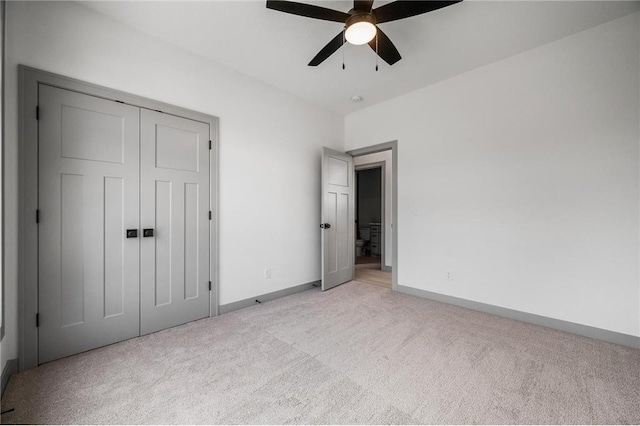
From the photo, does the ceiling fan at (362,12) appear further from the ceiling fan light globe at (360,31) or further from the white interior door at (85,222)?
the white interior door at (85,222)

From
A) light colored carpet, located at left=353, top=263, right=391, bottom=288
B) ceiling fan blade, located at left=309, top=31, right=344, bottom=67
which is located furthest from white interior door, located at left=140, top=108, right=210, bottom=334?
light colored carpet, located at left=353, top=263, right=391, bottom=288

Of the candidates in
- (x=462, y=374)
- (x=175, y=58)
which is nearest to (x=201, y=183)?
(x=175, y=58)

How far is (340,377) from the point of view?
1.81m

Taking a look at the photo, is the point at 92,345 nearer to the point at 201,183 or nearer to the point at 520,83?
the point at 201,183

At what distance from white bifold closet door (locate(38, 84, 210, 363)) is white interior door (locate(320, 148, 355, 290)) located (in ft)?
5.39

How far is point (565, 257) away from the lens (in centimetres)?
257

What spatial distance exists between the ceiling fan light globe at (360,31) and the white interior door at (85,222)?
1.95 metres

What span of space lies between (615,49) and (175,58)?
158 inches

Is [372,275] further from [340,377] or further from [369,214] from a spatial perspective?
[369,214]

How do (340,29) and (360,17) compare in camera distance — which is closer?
(360,17)

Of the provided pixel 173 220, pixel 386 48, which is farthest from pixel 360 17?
pixel 173 220

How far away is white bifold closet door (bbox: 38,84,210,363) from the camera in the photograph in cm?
202

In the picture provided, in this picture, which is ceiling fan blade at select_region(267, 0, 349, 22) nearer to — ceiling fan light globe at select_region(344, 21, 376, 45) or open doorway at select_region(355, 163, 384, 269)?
ceiling fan light globe at select_region(344, 21, 376, 45)

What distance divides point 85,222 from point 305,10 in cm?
231
